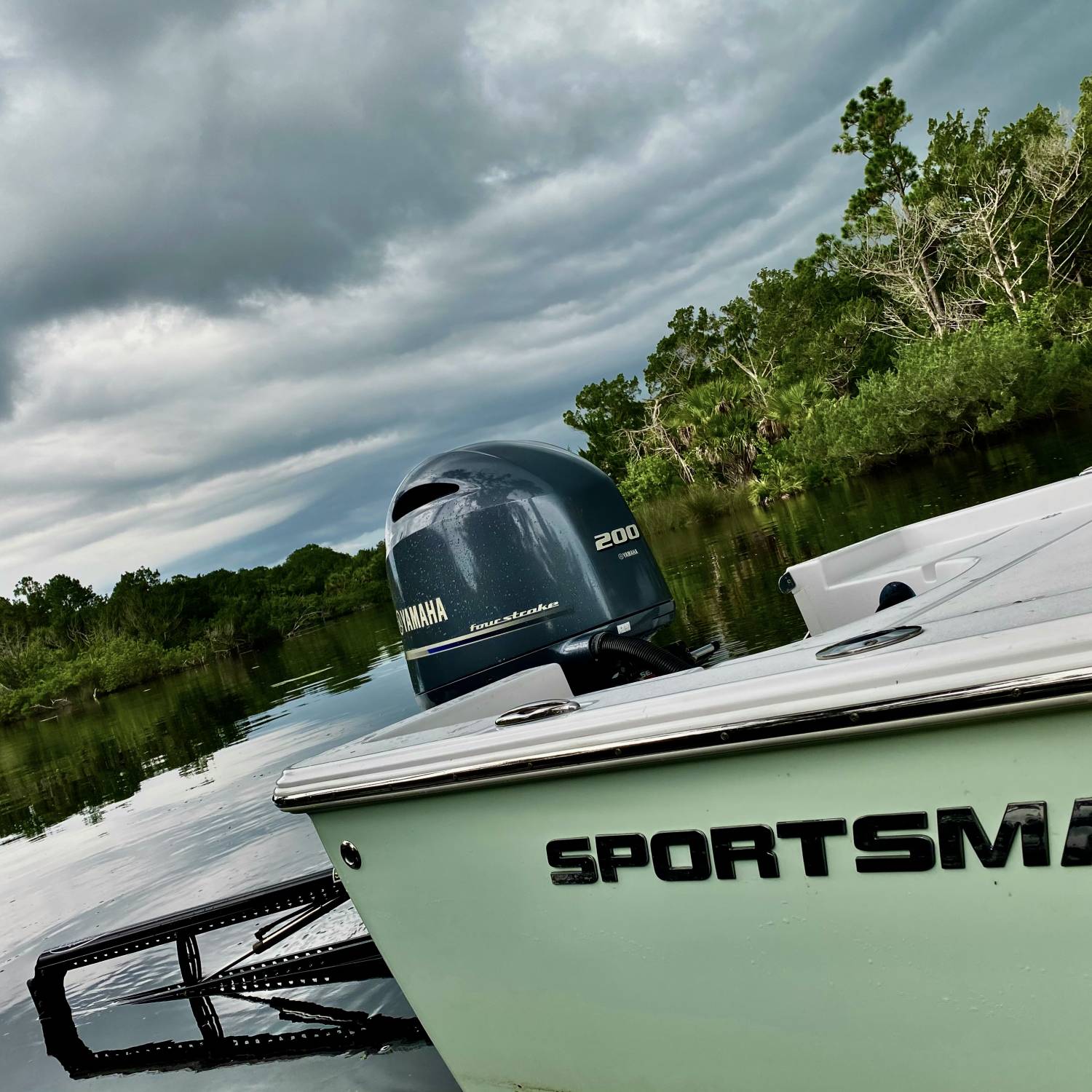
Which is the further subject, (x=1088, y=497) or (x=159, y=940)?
(x=159, y=940)

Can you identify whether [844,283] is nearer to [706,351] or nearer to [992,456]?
[706,351]

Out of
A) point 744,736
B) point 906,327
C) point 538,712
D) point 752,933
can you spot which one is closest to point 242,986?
point 538,712

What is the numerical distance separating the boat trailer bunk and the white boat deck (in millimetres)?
1303

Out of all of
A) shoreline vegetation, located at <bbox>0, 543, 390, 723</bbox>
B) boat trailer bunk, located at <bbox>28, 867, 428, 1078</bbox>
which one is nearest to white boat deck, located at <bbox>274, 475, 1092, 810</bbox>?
boat trailer bunk, located at <bbox>28, 867, 428, 1078</bbox>

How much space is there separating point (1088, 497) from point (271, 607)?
171 ft

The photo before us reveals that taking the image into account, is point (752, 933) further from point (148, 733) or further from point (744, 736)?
point (148, 733)

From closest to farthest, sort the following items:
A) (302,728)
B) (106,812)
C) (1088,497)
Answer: (1088,497) < (106,812) < (302,728)

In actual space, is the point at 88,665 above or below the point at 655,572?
above

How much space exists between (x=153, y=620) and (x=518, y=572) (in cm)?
5403

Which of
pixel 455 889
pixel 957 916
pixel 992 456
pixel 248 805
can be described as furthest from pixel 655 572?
pixel 992 456

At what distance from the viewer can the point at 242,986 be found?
3.58m

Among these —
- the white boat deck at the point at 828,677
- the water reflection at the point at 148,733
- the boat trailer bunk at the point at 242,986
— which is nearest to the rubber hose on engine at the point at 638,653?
the white boat deck at the point at 828,677

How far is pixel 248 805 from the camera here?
736cm

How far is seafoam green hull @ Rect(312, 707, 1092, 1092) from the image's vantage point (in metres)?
1.34
